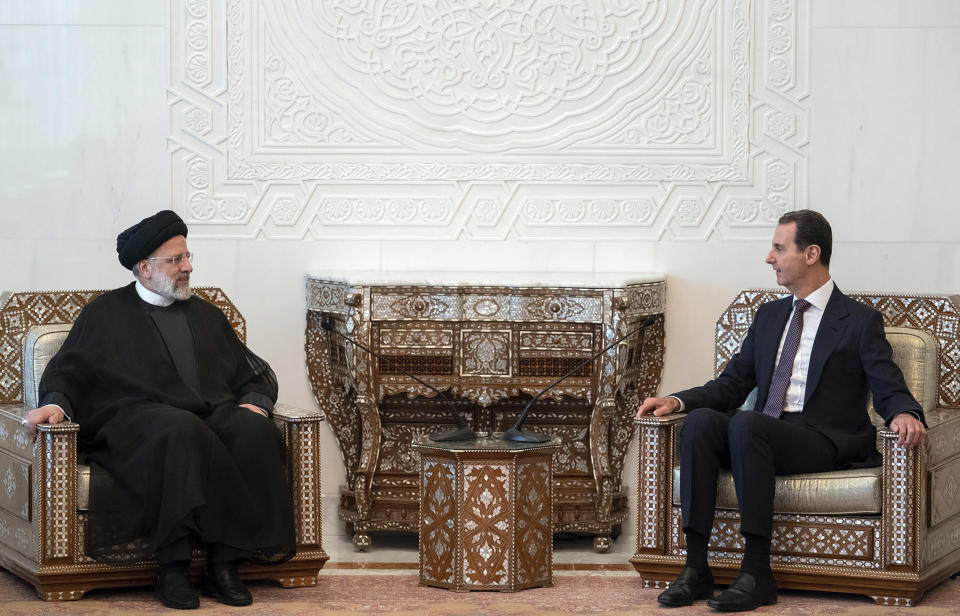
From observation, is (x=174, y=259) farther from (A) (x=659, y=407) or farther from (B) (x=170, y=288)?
(A) (x=659, y=407)

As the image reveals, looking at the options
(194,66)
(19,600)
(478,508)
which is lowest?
(19,600)

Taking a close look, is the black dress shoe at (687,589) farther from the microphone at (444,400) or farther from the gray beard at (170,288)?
the gray beard at (170,288)

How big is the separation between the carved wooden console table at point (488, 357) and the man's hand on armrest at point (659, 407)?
1.98ft

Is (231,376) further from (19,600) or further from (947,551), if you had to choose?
(947,551)

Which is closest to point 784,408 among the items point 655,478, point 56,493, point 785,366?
point 785,366

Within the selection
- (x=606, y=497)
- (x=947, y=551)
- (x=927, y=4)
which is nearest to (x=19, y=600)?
(x=606, y=497)

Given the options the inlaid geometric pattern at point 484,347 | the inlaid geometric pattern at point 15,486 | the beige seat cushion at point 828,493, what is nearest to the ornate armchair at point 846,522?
the beige seat cushion at point 828,493

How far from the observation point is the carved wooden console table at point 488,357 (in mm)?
4895

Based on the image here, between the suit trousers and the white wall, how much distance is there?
1342 millimetres

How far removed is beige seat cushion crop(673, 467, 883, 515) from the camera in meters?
3.99

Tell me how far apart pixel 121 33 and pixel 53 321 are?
1.43 m

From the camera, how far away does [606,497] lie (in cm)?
500

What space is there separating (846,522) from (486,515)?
1.21m

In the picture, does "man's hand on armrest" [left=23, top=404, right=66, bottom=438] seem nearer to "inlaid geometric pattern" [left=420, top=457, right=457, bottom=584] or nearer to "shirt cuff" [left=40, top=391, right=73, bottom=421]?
"shirt cuff" [left=40, top=391, right=73, bottom=421]
